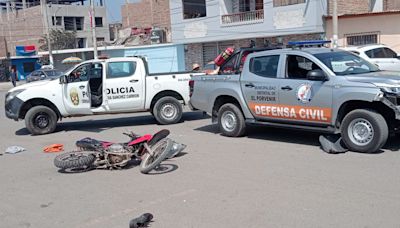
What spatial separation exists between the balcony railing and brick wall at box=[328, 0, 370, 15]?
4837 millimetres

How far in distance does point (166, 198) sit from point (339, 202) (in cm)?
212

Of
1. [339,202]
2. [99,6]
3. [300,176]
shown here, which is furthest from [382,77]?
[99,6]

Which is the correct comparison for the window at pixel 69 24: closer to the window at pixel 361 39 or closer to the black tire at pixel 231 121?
the window at pixel 361 39

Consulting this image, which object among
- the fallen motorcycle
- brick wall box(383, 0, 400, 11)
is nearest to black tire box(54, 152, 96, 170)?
the fallen motorcycle

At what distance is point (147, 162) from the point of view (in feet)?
24.5

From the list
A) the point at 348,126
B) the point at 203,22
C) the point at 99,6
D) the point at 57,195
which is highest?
the point at 99,6

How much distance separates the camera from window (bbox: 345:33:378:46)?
24188 mm

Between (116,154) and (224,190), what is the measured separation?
2.22m

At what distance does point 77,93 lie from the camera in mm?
12344

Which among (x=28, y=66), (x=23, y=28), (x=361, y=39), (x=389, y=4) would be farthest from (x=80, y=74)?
(x=23, y=28)

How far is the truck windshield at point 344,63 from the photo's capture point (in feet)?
28.0

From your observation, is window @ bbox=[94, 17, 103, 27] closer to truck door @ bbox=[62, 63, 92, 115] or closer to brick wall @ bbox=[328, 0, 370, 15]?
brick wall @ bbox=[328, 0, 370, 15]

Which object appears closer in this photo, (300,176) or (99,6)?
(300,176)

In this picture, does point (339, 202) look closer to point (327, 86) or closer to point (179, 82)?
point (327, 86)
